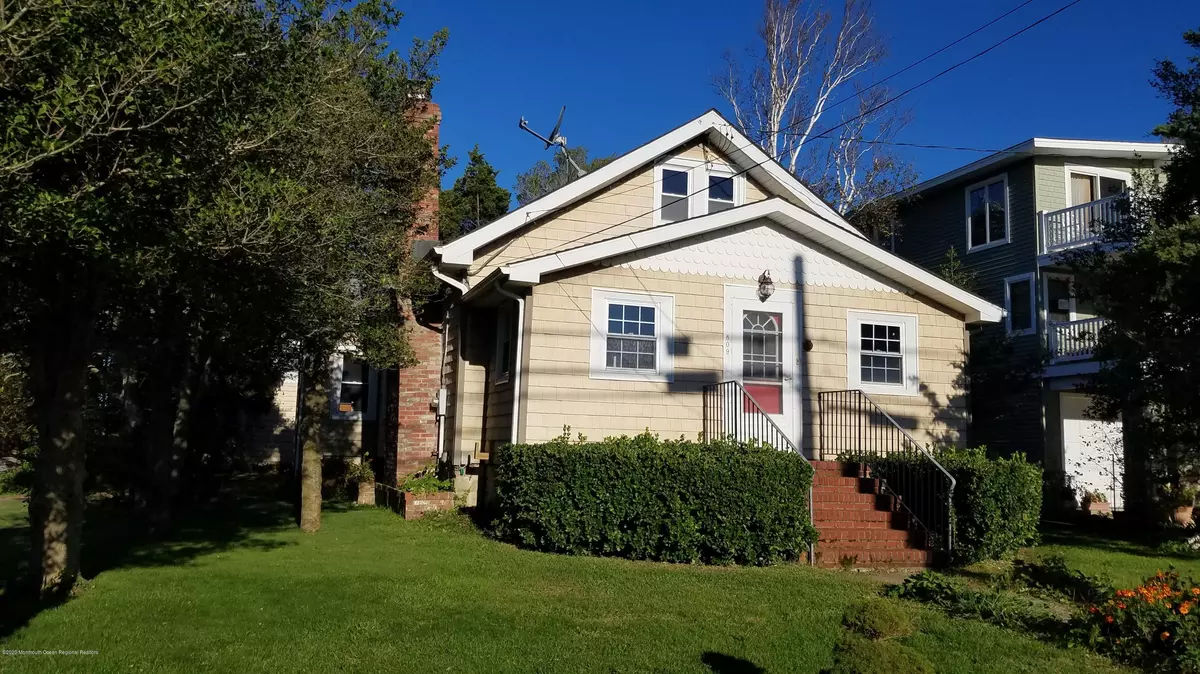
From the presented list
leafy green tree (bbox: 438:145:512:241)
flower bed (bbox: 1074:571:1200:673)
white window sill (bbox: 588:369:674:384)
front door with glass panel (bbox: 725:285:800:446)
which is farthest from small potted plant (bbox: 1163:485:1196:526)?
leafy green tree (bbox: 438:145:512:241)

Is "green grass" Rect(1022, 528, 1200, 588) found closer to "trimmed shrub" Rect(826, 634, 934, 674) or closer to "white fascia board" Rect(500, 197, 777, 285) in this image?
"white fascia board" Rect(500, 197, 777, 285)

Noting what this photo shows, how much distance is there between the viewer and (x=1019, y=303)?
835 inches

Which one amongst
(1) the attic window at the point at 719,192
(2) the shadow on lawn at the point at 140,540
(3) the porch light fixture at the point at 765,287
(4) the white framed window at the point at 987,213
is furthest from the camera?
(4) the white framed window at the point at 987,213

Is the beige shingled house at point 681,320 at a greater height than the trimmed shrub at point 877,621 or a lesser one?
greater

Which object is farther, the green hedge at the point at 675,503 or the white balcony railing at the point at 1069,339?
the white balcony railing at the point at 1069,339

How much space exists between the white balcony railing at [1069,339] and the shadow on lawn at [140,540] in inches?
588

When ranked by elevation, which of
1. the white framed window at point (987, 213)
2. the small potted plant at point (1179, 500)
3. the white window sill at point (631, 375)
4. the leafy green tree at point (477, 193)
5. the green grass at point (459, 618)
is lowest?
the green grass at point (459, 618)

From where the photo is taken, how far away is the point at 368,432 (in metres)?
19.4

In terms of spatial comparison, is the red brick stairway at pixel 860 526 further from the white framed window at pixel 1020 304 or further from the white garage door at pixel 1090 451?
the white garage door at pixel 1090 451

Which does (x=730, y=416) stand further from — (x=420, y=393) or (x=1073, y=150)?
(x=1073, y=150)

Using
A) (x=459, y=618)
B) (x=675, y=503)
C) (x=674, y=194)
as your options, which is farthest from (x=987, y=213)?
(x=459, y=618)

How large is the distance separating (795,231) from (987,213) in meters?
10.2

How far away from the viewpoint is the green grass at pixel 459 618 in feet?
21.0

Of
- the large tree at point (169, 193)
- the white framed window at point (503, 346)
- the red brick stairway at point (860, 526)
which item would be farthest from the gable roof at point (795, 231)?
the red brick stairway at point (860, 526)
